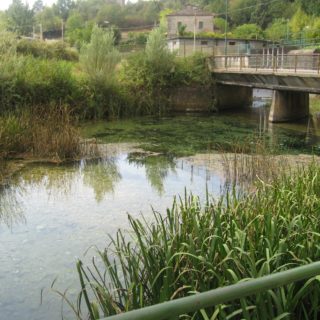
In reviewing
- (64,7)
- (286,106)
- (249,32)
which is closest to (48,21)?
(64,7)

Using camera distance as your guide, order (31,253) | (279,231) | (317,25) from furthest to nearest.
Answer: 1. (317,25)
2. (31,253)
3. (279,231)

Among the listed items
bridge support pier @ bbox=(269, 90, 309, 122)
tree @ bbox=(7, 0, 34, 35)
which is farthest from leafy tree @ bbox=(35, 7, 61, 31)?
bridge support pier @ bbox=(269, 90, 309, 122)

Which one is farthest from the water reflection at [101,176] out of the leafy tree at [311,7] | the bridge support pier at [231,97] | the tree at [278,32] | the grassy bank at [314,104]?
the leafy tree at [311,7]

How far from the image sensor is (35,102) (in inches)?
737

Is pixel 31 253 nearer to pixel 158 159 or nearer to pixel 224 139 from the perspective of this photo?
pixel 158 159

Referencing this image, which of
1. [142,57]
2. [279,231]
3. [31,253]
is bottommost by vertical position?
[31,253]

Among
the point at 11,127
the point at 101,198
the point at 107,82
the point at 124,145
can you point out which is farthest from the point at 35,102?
the point at 101,198

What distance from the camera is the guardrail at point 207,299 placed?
1.32 m

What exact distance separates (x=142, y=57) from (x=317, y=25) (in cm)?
3222

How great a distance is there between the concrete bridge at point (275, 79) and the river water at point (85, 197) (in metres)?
2.01

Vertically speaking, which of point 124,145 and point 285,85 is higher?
point 285,85

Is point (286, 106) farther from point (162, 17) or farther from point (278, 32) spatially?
point (162, 17)

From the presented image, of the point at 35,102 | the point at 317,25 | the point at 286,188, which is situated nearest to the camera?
the point at 286,188

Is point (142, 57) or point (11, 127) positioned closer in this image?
point (11, 127)
